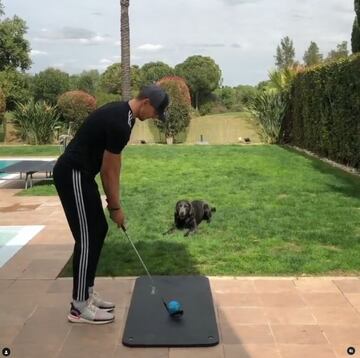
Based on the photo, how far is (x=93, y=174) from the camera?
11.1 feet

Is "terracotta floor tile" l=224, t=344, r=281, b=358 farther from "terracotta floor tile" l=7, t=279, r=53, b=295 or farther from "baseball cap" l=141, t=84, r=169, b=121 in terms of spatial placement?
"terracotta floor tile" l=7, t=279, r=53, b=295

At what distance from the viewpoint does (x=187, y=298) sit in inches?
155

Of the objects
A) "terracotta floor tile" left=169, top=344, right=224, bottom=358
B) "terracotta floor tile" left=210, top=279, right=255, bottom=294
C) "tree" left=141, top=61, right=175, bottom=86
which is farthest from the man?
"tree" left=141, top=61, right=175, bottom=86

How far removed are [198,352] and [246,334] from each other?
0.39m

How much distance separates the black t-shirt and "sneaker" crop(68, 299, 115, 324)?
0.90 m

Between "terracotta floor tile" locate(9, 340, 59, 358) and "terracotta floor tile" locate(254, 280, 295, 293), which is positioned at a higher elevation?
"terracotta floor tile" locate(9, 340, 59, 358)

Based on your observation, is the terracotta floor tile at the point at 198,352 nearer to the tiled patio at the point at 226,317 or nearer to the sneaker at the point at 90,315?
the tiled patio at the point at 226,317

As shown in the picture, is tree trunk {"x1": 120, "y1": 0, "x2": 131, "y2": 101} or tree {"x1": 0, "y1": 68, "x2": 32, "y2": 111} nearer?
tree trunk {"x1": 120, "y1": 0, "x2": 131, "y2": 101}

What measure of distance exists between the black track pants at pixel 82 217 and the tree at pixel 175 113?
54.1ft

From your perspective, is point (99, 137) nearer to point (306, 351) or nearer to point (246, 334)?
point (246, 334)

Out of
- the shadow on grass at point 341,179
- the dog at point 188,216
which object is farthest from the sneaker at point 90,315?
the shadow on grass at point 341,179

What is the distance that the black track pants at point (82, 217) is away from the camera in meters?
3.33

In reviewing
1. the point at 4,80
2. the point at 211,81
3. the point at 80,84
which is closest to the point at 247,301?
the point at 4,80

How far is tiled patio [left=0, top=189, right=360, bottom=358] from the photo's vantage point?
A: 123 inches
